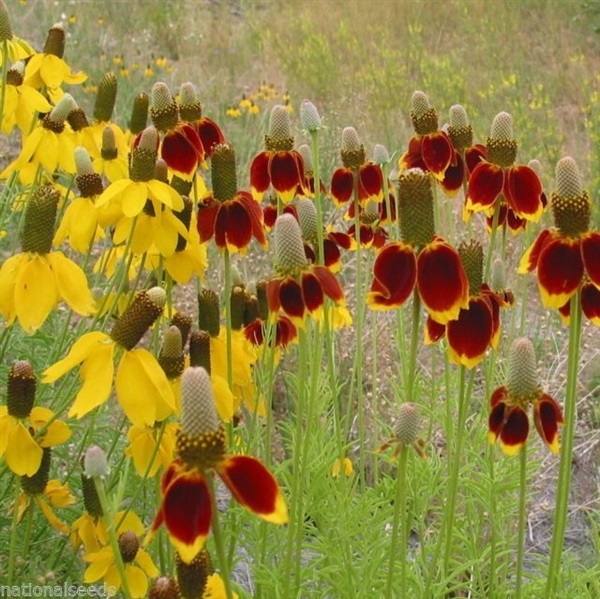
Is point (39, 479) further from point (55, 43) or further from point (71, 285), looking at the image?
point (55, 43)

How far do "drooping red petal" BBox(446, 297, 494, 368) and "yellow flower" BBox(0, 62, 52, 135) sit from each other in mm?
1113

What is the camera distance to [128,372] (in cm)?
119

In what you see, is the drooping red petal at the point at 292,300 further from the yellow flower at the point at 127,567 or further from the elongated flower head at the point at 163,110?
the elongated flower head at the point at 163,110

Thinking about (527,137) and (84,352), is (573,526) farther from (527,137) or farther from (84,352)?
(527,137)

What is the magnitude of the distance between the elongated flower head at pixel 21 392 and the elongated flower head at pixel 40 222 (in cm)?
18

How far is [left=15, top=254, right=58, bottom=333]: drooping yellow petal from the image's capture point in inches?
53.2

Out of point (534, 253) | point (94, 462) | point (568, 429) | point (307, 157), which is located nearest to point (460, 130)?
point (307, 157)

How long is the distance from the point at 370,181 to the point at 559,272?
0.80m

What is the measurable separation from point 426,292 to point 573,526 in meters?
1.78

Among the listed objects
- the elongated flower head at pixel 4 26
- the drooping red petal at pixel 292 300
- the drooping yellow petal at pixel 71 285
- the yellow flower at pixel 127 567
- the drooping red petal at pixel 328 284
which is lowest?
the yellow flower at pixel 127 567

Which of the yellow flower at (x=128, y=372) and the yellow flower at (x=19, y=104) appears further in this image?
the yellow flower at (x=19, y=104)

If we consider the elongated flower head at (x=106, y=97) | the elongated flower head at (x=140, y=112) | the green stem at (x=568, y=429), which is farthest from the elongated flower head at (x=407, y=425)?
the elongated flower head at (x=106, y=97)

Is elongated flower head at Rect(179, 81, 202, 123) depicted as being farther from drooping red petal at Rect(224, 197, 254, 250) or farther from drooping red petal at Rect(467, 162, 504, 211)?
drooping red petal at Rect(467, 162, 504, 211)

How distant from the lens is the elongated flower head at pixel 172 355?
1.27 meters
